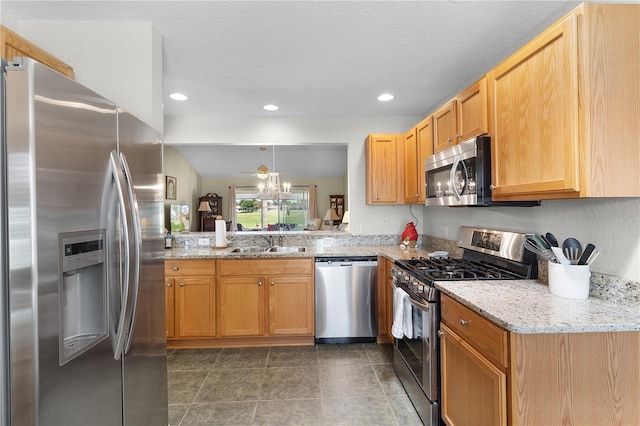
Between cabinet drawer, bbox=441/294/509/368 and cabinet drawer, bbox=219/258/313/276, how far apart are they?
1.65 metres

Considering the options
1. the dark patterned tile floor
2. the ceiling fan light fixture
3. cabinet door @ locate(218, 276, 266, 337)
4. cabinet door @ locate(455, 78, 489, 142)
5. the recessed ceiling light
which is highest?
the recessed ceiling light

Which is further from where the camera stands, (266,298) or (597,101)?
(266,298)

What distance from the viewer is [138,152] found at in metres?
1.50

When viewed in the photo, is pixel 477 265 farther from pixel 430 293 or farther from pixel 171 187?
pixel 171 187

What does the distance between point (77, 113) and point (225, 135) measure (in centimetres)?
276

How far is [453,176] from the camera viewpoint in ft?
7.09

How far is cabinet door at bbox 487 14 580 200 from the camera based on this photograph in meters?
1.34

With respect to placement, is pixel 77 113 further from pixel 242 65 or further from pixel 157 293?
pixel 242 65

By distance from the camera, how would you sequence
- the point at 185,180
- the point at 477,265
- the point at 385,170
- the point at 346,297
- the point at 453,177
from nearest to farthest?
the point at 453,177 → the point at 477,265 → the point at 346,297 → the point at 385,170 → the point at 185,180

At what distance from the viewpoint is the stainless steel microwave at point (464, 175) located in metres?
1.93

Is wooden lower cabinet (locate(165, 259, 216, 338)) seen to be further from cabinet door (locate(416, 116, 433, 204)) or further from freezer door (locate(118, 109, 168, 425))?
cabinet door (locate(416, 116, 433, 204))

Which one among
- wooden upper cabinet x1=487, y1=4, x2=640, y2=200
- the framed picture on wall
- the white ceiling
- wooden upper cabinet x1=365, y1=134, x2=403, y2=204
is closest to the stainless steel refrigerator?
the white ceiling

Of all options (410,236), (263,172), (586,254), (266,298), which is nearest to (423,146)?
(410,236)

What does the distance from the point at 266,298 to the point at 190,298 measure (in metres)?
0.73
